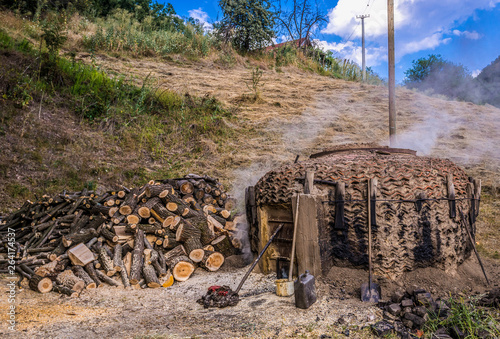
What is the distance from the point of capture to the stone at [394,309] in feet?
9.50

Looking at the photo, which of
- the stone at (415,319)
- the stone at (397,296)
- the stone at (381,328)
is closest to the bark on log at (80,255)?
the stone at (381,328)

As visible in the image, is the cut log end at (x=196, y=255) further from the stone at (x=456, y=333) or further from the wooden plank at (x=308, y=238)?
the stone at (x=456, y=333)

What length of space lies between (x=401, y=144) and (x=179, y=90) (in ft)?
23.7

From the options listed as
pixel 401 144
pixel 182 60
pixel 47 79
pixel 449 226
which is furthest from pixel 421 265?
pixel 182 60

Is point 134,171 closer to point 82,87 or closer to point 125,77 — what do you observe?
point 82,87

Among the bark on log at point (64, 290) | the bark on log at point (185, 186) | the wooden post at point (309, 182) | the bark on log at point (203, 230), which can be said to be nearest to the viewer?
the wooden post at point (309, 182)

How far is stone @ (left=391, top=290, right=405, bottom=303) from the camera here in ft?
9.98

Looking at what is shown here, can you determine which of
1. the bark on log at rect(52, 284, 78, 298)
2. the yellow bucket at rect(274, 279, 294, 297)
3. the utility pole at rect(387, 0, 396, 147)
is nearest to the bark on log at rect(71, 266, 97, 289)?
the bark on log at rect(52, 284, 78, 298)

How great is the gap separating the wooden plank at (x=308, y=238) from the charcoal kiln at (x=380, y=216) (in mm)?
11

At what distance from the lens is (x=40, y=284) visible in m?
3.97

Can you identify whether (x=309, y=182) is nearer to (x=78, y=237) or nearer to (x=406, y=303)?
(x=406, y=303)

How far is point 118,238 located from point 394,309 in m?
3.63

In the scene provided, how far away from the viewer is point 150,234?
4.91 meters

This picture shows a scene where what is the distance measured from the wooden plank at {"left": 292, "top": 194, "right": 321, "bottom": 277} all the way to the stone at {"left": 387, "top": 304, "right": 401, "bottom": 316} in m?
0.78
